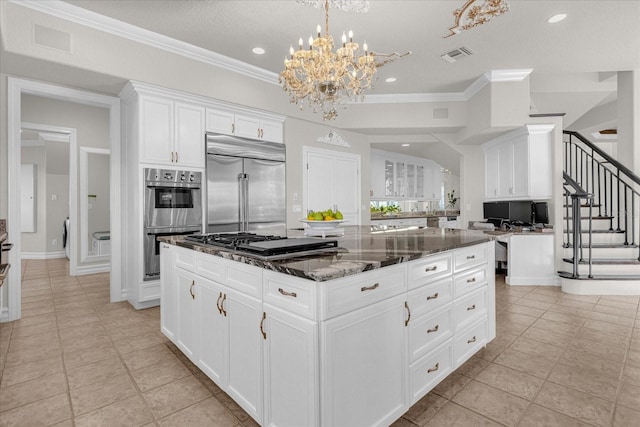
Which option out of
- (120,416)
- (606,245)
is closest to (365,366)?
(120,416)

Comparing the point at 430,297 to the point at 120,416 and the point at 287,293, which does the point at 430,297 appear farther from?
the point at 120,416

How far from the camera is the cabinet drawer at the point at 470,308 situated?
6.81 feet

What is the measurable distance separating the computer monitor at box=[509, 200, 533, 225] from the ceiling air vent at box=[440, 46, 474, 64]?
2.66 m

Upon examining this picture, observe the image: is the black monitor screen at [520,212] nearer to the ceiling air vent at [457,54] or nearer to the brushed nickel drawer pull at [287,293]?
the ceiling air vent at [457,54]

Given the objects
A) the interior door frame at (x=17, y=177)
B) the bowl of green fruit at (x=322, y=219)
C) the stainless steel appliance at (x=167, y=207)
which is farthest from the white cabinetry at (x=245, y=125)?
the bowl of green fruit at (x=322, y=219)

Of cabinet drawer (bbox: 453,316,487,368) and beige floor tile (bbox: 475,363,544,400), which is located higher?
cabinet drawer (bbox: 453,316,487,368)

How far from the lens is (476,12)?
3209 millimetres

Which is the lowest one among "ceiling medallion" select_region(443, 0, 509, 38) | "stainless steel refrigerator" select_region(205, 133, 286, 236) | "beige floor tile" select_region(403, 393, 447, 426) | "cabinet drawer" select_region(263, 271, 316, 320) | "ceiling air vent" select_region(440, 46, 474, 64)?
"beige floor tile" select_region(403, 393, 447, 426)

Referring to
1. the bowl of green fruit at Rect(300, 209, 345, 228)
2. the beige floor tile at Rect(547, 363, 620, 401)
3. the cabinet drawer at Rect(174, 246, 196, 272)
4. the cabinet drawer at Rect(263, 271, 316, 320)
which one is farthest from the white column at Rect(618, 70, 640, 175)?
→ the cabinet drawer at Rect(174, 246, 196, 272)

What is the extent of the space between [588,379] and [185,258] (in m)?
2.78

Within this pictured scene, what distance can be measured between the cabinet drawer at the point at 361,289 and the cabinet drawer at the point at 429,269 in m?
0.10

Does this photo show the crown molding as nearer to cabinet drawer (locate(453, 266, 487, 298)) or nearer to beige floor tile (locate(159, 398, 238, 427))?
beige floor tile (locate(159, 398, 238, 427))

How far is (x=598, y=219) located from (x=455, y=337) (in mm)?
4818

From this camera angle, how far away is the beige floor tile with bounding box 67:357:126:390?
2.13 metres
